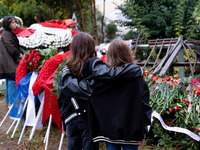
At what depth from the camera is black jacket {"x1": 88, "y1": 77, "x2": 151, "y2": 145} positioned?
6.88ft

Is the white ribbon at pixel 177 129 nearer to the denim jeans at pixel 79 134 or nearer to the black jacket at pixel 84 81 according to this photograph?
the denim jeans at pixel 79 134

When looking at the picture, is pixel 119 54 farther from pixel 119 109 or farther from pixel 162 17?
pixel 162 17

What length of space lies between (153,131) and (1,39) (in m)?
3.64

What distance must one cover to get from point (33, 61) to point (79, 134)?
222 centimetres

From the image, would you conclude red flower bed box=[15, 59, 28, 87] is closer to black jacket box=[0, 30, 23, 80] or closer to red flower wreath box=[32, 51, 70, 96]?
red flower wreath box=[32, 51, 70, 96]

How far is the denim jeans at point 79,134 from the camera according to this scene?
238 centimetres

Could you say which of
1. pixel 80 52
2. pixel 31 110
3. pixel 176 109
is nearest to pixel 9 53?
pixel 31 110

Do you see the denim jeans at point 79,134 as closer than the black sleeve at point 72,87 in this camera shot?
No

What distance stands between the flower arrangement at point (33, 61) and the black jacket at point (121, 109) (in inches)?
94.2

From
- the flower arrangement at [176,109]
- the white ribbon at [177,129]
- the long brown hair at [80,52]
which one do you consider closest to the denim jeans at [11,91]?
the flower arrangement at [176,109]

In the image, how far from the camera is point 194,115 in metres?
3.23

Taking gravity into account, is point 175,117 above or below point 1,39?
below

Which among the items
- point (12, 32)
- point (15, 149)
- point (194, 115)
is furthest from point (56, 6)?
point (194, 115)

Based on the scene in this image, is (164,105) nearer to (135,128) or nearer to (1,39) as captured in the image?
(135,128)
